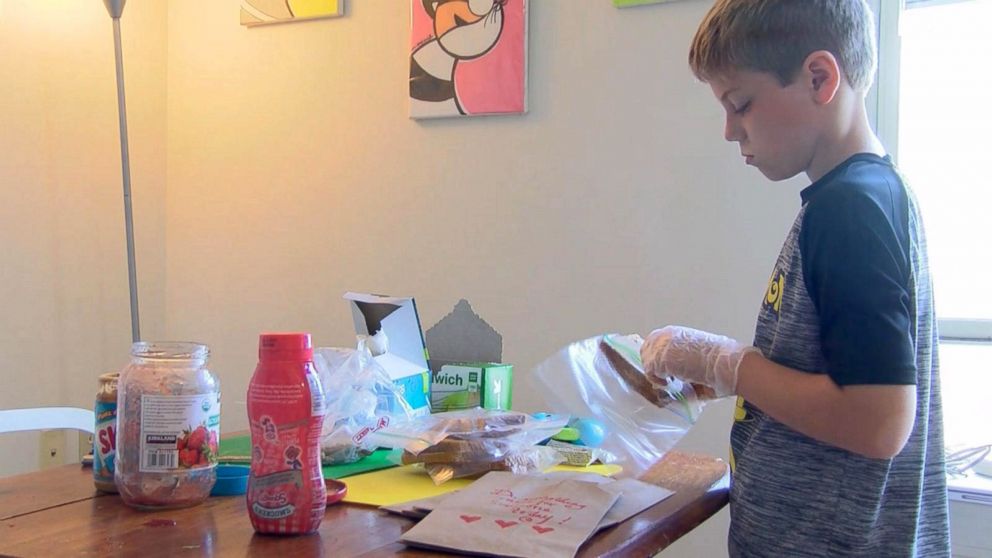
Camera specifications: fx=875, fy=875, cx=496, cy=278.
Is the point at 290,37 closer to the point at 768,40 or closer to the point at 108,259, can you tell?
the point at 108,259

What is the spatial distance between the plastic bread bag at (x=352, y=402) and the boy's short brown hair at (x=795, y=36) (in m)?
0.66

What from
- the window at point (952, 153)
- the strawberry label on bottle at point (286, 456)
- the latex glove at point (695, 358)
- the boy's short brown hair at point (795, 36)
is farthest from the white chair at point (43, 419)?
the window at point (952, 153)

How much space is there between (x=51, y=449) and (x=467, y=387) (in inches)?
56.9

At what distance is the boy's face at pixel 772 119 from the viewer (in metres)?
1.00

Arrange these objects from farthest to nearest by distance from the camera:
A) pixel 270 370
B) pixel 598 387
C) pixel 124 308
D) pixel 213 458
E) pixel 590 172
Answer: pixel 124 308 → pixel 590 172 → pixel 598 387 → pixel 213 458 → pixel 270 370

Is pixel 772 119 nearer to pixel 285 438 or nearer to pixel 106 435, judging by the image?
pixel 285 438

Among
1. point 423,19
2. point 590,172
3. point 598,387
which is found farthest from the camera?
point 423,19

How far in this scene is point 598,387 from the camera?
1.20 m

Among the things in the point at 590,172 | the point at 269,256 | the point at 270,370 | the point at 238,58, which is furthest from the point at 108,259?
the point at 270,370

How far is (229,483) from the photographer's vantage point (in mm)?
1000

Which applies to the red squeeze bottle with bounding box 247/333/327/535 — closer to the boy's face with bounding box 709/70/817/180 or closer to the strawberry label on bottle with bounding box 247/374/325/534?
the strawberry label on bottle with bounding box 247/374/325/534

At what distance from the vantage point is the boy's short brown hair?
987 millimetres

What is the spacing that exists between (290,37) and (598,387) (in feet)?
6.14

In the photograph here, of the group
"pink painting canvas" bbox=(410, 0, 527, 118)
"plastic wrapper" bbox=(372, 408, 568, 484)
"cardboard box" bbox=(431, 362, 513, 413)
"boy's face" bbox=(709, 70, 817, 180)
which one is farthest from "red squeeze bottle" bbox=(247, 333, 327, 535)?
"pink painting canvas" bbox=(410, 0, 527, 118)
